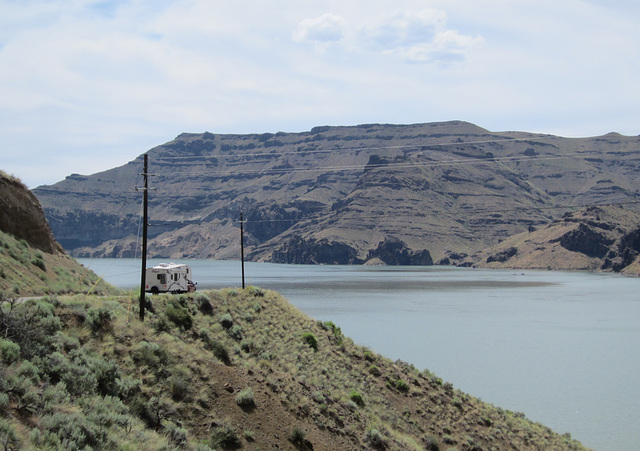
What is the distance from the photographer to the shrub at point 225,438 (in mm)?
17125

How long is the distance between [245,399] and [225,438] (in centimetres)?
267

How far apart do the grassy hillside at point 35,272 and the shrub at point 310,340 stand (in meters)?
11.5

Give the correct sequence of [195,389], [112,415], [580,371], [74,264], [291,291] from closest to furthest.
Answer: [112,415], [195,389], [74,264], [580,371], [291,291]

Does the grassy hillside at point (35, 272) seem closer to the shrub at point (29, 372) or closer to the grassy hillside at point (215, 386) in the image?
the grassy hillside at point (215, 386)

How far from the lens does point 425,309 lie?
97438 millimetres

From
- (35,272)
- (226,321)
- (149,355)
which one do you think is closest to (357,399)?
(226,321)

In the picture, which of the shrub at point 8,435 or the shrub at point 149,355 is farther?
the shrub at point 149,355

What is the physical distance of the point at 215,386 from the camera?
20.1 meters

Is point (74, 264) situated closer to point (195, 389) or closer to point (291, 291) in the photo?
point (195, 389)

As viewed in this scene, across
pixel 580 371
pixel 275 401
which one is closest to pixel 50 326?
pixel 275 401

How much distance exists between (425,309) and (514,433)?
2632 inches

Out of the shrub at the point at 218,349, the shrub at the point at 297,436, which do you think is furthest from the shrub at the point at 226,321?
the shrub at the point at 297,436

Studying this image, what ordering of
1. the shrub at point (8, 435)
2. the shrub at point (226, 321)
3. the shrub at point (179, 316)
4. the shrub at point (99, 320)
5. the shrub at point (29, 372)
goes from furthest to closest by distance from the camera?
the shrub at point (226, 321) < the shrub at point (179, 316) < the shrub at point (99, 320) < the shrub at point (29, 372) < the shrub at point (8, 435)

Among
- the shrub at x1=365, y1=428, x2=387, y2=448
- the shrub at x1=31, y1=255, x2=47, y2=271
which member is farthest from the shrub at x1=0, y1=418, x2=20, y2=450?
the shrub at x1=31, y1=255, x2=47, y2=271
